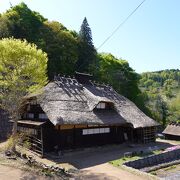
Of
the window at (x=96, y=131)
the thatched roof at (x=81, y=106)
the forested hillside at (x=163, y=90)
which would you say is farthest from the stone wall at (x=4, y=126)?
the forested hillside at (x=163, y=90)

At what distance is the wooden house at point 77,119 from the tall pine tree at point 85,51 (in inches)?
565

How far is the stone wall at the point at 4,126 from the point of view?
2828 centimetres

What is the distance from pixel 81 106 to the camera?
24.3 m

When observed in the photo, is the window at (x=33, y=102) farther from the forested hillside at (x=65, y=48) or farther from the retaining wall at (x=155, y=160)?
the forested hillside at (x=65, y=48)

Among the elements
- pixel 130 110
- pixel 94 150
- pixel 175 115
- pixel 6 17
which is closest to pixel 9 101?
pixel 94 150

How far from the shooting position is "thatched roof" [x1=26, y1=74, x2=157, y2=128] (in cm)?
2173

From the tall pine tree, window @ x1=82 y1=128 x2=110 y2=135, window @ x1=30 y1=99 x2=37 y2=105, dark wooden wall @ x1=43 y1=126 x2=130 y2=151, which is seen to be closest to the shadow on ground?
dark wooden wall @ x1=43 y1=126 x2=130 y2=151

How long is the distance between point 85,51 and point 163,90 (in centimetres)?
5802

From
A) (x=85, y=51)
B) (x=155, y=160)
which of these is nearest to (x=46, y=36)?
(x=85, y=51)

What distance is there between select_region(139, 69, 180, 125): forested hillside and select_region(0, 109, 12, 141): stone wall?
98.2 feet

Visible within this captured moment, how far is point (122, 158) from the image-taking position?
66.6ft

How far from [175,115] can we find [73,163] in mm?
42699

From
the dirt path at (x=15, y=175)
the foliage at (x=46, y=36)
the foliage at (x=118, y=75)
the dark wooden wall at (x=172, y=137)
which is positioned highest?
the foliage at (x=46, y=36)

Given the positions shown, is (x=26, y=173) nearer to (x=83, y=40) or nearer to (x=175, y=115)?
(x=83, y=40)
